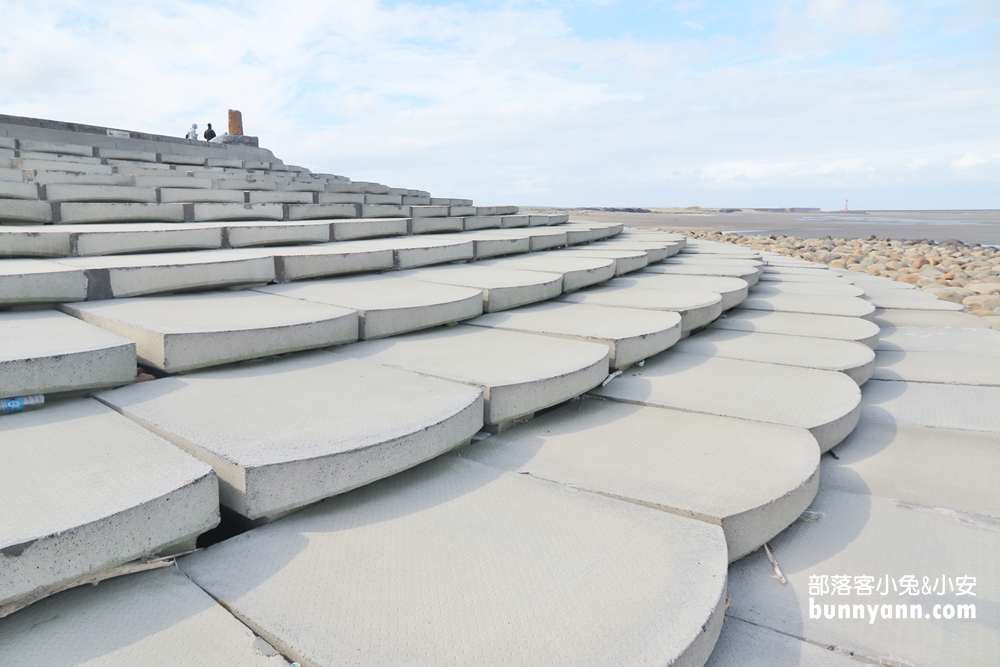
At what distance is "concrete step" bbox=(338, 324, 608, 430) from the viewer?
1.72 m

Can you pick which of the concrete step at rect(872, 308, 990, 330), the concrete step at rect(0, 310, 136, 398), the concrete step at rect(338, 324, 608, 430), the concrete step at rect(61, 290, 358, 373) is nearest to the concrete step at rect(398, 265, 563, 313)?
the concrete step at rect(338, 324, 608, 430)

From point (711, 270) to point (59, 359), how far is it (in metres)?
3.74

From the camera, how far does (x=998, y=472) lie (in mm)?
1720

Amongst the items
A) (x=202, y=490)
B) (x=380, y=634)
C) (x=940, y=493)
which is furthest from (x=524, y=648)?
(x=940, y=493)

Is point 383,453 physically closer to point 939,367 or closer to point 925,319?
point 939,367

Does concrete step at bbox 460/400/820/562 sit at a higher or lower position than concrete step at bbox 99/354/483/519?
lower

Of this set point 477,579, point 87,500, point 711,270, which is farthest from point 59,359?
point 711,270

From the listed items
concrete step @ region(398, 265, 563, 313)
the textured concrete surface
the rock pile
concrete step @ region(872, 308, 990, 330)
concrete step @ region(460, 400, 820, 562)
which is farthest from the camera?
the rock pile

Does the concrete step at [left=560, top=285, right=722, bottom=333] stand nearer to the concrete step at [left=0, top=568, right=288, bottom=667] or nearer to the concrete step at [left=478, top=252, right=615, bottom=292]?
the concrete step at [left=478, top=252, right=615, bottom=292]

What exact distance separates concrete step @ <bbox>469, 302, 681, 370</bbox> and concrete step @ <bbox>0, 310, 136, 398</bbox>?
1.27 metres

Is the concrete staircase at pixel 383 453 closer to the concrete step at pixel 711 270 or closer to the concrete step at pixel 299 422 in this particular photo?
the concrete step at pixel 299 422

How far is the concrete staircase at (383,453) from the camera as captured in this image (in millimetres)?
955

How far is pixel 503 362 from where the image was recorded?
1933 mm

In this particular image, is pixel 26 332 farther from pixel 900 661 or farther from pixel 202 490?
pixel 900 661
